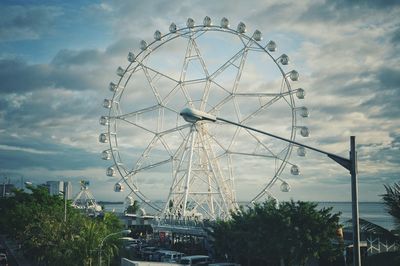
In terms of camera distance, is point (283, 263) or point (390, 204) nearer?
point (390, 204)

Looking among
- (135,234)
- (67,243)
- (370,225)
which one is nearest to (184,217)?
(67,243)

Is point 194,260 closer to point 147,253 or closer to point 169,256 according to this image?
point 169,256

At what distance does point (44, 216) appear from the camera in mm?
48281

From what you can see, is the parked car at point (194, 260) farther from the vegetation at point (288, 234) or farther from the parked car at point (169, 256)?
the vegetation at point (288, 234)

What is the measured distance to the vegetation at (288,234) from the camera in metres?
32.9

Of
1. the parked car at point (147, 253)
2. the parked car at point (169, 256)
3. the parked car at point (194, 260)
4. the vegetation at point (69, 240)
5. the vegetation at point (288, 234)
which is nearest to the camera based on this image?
the vegetation at point (288, 234)

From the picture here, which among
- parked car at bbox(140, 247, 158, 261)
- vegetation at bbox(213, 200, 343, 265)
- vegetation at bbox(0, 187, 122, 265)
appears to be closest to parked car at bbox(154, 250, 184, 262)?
parked car at bbox(140, 247, 158, 261)

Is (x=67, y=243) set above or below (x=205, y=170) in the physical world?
below

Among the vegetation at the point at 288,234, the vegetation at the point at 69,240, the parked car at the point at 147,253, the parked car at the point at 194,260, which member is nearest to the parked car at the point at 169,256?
the parked car at the point at 194,260

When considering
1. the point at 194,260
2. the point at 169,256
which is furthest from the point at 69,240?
the point at 194,260

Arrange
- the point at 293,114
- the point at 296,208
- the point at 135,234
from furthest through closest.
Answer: the point at 135,234
the point at 293,114
the point at 296,208

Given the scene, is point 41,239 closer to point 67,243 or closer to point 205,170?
point 67,243

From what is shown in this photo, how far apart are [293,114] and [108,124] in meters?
19.9

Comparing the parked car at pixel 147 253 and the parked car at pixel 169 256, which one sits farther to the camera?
the parked car at pixel 147 253
